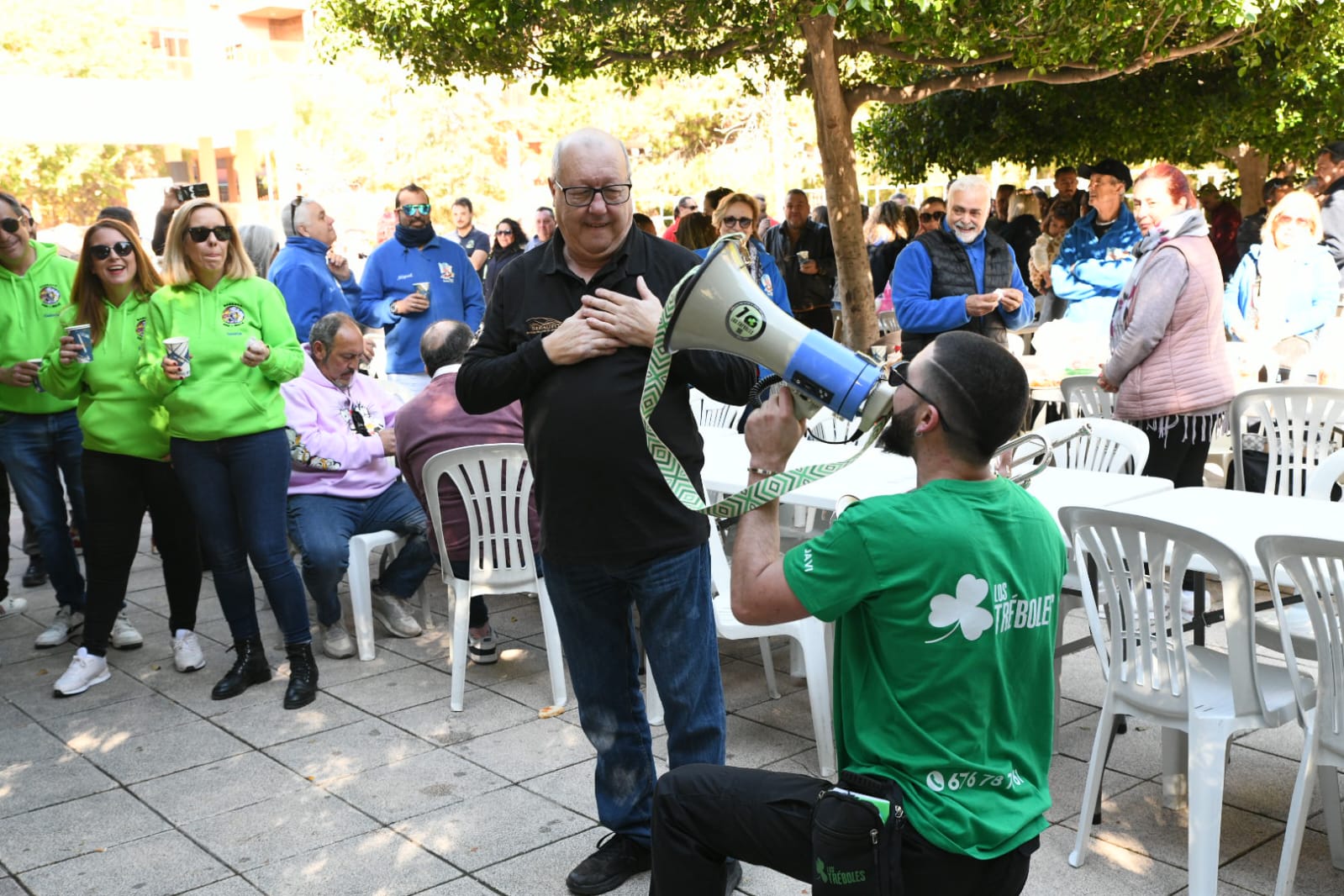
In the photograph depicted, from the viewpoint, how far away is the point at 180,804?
392 centimetres

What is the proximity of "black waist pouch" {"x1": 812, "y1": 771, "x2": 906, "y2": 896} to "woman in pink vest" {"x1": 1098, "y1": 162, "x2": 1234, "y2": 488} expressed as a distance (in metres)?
3.44

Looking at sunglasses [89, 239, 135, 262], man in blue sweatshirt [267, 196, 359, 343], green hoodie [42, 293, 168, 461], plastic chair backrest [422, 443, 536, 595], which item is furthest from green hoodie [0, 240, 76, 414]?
plastic chair backrest [422, 443, 536, 595]

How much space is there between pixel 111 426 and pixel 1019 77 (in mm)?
6781

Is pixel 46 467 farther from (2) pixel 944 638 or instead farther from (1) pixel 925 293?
(2) pixel 944 638

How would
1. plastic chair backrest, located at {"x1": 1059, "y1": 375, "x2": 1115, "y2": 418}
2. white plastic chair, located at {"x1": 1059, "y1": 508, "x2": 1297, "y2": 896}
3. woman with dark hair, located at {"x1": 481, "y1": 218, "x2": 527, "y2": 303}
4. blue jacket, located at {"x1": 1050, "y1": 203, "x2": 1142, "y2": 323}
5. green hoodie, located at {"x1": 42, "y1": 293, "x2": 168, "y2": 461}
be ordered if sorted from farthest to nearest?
woman with dark hair, located at {"x1": 481, "y1": 218, "x2": 527, "y2": 303} → blue jacket, located at {"x1": 1050, "y1": 203, "x2": 1142, "y2": 323} → plastic chair backrest, located at {"x1": 1059, "y1": 375, "x2": 1115, "y2": 418} → green hoodie, located at {"x1": 42, "y1": 293, "x2": 168, "y2": 461} → white plastic chair, located at {"x1": 1059, "y1": 508, "x2": 1297, "y2": 896}

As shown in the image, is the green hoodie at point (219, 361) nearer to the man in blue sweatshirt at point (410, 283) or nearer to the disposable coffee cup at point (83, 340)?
the disposable coffee cup at point (83, 340)

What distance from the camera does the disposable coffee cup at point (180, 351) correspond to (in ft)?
14.5

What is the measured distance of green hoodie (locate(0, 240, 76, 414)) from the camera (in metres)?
5.34

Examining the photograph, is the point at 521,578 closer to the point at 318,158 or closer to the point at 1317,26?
the point at 1317,26

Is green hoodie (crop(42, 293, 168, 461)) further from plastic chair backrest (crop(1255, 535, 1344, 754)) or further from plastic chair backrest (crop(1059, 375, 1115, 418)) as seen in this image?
plastic chair backrest (crop(1059, 375, 1115, 418))

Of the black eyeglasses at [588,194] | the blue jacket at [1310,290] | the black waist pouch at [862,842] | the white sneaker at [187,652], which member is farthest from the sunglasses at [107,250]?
the blue jacket at [1310,290]

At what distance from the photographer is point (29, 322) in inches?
212

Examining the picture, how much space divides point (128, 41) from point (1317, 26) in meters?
30.6

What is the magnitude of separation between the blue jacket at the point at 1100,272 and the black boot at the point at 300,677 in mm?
4847
